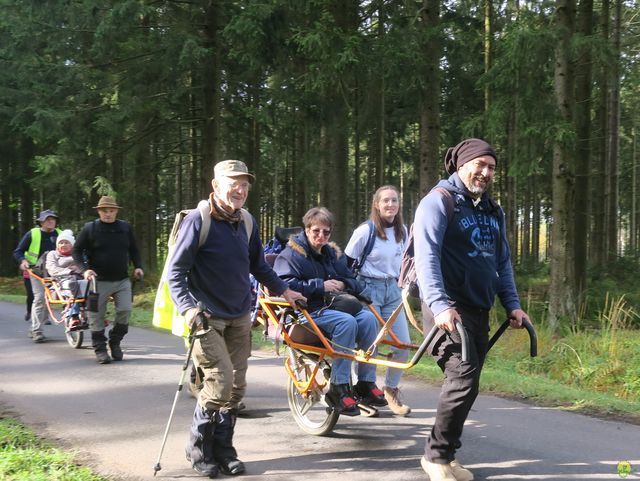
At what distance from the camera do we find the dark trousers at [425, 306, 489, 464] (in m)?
4.40

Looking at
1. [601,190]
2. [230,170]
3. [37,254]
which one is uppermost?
[601,190]

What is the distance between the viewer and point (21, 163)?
102 ft

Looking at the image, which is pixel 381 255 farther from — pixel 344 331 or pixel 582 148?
pixel 582 148

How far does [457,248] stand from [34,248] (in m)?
10.3

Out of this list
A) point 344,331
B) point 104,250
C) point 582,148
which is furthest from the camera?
point 582,148

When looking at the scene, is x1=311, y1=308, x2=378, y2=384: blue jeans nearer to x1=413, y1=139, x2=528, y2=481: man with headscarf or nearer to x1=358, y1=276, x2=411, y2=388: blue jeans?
x1=358, y1=276, x2=411, y2=388: blue jeans

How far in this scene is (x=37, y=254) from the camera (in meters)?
12.7

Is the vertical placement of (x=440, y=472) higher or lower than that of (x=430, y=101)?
lower

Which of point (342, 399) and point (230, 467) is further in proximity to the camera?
point (342, 399)

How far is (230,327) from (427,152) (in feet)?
33.1

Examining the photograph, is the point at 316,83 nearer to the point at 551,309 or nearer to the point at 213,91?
the point at 213,91

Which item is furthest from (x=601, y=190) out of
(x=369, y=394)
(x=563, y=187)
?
(x=369, y=394)

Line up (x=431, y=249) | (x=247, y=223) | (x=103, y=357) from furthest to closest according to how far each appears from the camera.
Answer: (x=103, y=357) → (x=247, y=223) → (x=431, y=249)

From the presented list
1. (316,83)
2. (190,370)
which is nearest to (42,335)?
(190,370)
